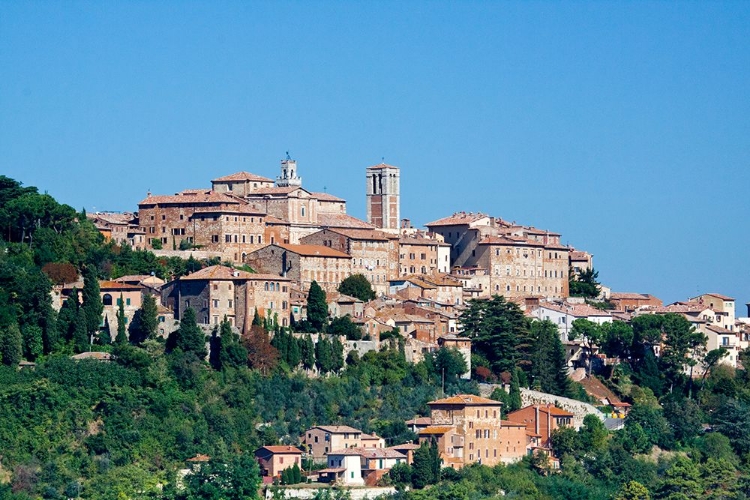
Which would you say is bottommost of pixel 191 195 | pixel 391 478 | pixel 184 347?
pixel 391 478

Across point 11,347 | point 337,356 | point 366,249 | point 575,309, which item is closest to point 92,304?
point 11,347

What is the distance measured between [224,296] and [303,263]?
24.5ft

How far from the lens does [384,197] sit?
93.9 meters

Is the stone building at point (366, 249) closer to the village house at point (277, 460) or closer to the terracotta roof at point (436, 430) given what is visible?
the terracotta roof at point (436, 430)

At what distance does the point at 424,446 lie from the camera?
67125mm

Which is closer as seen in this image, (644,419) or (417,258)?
(644,419)

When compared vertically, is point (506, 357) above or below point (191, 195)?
below

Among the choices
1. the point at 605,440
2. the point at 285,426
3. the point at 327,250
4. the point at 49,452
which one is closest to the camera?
the point at 49,452

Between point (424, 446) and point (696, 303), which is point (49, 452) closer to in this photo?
point (424, 446)

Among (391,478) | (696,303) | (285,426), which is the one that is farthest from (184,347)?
(696,303)

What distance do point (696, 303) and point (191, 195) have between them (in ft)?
77.7

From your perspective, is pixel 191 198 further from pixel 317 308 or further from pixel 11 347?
pixel 11 347

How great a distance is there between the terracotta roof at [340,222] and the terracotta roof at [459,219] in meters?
6.09

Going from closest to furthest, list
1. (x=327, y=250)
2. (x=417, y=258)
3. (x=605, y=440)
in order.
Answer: (x=605, y=440) → (x=327, y=250) → (x=417, y=258)
